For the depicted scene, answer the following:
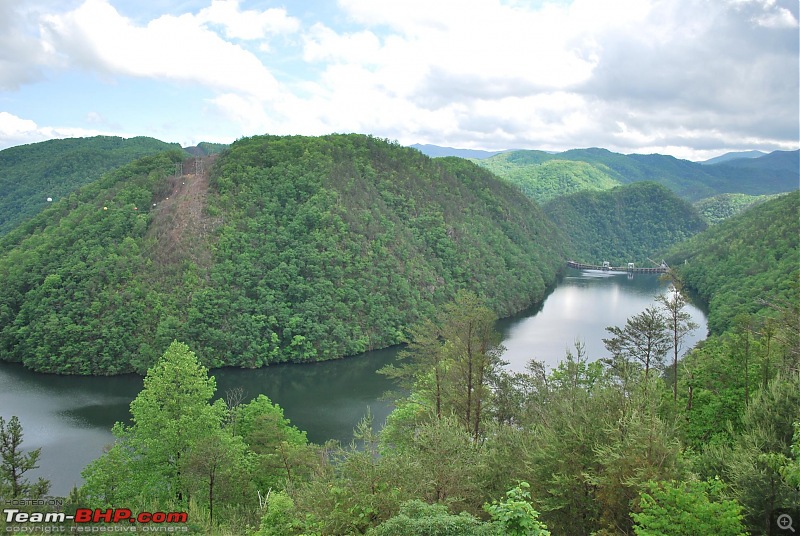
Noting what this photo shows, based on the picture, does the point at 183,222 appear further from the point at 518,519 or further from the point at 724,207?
the point at 724,207

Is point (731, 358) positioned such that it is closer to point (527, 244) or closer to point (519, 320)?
point (519, 320)

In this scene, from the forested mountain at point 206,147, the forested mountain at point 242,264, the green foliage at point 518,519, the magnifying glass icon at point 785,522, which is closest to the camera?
the green foliage at point 518,519

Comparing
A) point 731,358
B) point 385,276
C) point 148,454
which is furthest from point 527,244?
point 148,454

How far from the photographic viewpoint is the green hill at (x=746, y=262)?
62.1 m

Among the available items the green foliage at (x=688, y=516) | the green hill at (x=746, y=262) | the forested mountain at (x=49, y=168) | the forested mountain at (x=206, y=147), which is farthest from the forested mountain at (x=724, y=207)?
the green foliage at (x=688, y=516)

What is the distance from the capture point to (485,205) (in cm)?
10488

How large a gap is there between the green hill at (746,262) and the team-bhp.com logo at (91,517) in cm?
5472

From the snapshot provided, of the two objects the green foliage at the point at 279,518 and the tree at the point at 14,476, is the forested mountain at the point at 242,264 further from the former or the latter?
the green foliage at the point at 279,518

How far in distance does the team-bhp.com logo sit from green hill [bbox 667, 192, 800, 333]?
180 ft

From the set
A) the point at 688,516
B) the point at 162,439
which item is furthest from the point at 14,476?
the point at 688,516

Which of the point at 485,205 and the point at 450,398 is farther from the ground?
the point at 485,205

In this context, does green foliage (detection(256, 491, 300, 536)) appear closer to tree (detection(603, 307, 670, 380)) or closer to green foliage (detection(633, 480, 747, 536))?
green foliage (detection(633, 480, 747, 536))

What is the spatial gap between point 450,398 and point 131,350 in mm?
43092

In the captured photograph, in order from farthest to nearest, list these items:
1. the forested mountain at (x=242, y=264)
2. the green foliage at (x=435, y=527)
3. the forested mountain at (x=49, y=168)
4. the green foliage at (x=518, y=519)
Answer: the forested mountain at (x=49, y=168) < the forested mountain at (x=242, y=264) < the green foliage at (x=435, y=527) < the green foliage at (x=518, y=519)
